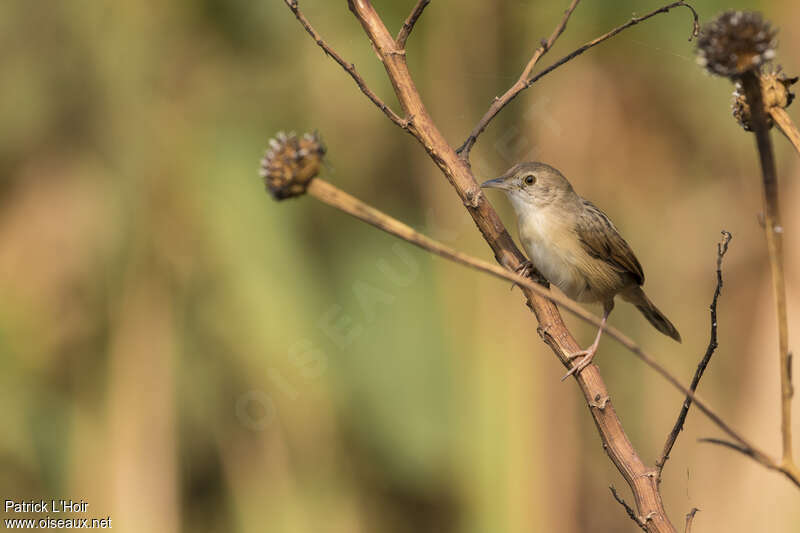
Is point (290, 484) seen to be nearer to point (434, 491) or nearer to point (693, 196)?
point (434, 491)

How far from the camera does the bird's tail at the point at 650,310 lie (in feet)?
13.2

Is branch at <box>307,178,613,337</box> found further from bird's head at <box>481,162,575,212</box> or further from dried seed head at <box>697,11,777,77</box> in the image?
bird's head at <box>481,162,575,212</box>

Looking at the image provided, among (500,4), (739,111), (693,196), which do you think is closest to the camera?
(739,111)

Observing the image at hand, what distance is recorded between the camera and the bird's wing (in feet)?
12.2

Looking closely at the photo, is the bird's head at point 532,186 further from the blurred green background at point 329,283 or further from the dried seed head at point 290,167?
the dried seed head at point 290,167

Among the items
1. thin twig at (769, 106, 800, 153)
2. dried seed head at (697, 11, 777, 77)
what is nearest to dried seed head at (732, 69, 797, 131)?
thin twig at (769, 106, 800, 153)

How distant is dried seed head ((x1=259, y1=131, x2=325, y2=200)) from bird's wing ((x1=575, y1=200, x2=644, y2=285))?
2462mm

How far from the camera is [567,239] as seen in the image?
3629 mm

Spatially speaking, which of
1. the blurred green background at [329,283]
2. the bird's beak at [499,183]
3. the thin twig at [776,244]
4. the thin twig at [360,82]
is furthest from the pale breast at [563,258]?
the thin twig at [776,244]

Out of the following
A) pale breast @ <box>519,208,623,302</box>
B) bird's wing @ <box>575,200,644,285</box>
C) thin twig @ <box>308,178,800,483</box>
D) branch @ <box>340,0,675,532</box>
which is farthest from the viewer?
bird's wing @ <box>575,200,644,285</box>

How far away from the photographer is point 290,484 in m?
5.05

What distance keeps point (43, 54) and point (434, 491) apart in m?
4.02

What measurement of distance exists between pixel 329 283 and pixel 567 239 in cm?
213

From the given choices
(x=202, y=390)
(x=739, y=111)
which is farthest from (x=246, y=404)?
(x=739, y=111)
